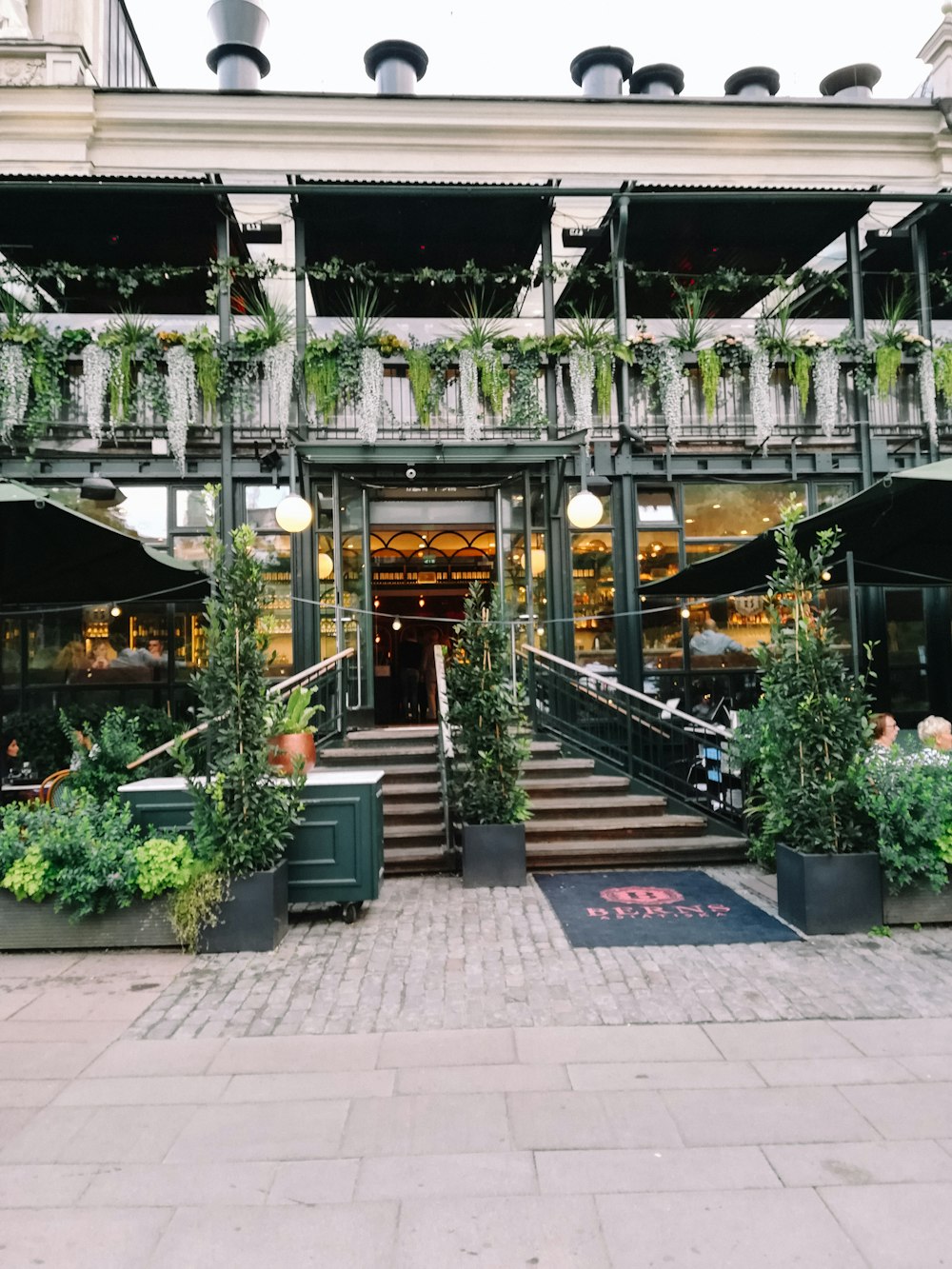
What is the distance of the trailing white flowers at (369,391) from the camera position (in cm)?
991

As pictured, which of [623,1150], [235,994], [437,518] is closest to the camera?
[623,1150]

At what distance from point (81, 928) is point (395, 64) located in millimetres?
14294

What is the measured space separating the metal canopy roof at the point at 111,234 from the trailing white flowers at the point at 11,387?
1163mm

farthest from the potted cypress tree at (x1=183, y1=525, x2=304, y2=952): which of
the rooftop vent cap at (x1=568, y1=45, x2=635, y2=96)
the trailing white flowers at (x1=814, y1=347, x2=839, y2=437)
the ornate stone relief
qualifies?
the rooftop vent cap at (x1=568, y1=45, x2=635, y2=96)

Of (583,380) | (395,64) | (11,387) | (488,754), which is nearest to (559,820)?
(488,754)

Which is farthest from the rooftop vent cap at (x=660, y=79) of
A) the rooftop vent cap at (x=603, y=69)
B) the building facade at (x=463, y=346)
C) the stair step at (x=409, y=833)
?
the stair step at (x=409, y=833)

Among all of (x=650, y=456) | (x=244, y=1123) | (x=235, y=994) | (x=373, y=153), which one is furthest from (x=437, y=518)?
(x=244, y=1123)

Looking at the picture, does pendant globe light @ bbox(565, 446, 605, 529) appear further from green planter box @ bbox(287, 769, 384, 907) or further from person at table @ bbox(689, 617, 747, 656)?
green planter box @ bbox(287, 769, 384, 907)

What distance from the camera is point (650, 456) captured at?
1063 cm

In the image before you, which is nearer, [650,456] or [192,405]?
[192,405]

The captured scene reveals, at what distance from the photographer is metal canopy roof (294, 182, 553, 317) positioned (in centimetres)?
1030

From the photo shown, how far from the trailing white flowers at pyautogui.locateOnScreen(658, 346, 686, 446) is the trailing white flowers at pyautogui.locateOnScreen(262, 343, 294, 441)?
4500 mm

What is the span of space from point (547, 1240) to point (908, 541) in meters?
7.20

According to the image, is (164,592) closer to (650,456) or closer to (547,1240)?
(650,456)
